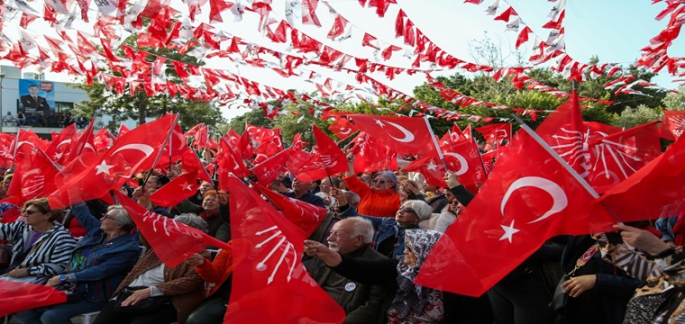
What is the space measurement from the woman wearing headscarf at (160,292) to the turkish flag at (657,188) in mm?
3436

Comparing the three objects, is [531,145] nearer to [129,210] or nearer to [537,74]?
[129,210]

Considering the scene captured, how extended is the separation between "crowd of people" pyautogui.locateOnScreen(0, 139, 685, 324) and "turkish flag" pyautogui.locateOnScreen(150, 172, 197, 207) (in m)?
0.53

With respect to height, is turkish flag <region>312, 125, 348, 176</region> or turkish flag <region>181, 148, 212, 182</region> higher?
turkish flag <region>312, 125, 348, 176</region>

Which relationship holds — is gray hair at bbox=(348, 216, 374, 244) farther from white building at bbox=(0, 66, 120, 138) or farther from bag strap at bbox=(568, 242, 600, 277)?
white building at bbox=(0, 66, 120, 138)

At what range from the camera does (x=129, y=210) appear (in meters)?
4.79

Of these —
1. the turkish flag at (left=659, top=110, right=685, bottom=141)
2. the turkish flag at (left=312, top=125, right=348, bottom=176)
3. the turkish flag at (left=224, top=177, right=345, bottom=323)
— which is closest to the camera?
the turkish flag at (left=224, top=177, right=345, bottom=323)

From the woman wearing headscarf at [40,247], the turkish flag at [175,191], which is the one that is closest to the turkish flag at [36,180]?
the woman wearing headscarf at [40,247]

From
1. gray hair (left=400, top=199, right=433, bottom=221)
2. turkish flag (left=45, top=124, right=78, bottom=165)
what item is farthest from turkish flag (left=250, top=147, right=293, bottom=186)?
turkish flag (left=45, top=124, right=78, bottom=165)

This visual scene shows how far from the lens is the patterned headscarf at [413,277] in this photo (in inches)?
170

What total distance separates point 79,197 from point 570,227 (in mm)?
5061

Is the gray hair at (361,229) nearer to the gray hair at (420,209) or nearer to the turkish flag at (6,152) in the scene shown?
the gray hair at (420,209)

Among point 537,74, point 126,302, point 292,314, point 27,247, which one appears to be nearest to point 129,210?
point 126,302

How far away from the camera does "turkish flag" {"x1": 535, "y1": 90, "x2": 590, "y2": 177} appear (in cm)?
388

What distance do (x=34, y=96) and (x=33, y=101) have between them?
0.51 m
